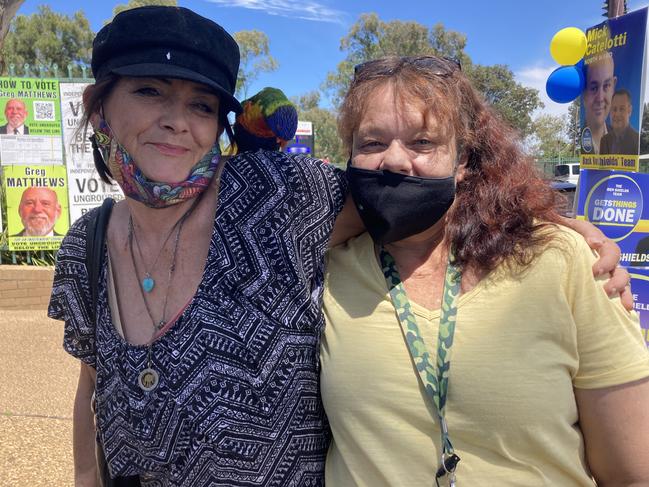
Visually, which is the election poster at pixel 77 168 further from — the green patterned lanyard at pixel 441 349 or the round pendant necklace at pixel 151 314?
the green patterned lanyard at pixel 441 349

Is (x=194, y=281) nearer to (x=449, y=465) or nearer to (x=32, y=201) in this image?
(x=449, y=465)

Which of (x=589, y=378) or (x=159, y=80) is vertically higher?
(x=159, y=80)

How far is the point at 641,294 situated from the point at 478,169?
110 inches

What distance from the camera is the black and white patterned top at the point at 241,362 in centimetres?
147

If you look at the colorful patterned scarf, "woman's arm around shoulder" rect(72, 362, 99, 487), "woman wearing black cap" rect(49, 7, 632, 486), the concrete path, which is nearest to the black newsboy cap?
"woman wearing black cap" rect(49, 7, 632, 486)

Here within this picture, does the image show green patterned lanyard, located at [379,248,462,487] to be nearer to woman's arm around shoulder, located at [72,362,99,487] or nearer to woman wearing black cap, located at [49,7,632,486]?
woman wearing black cap, located at [49,7,632,486]

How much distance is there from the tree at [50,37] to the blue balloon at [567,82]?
3153 centimetres

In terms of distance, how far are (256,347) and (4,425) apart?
334 cm

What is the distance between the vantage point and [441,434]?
1.38m

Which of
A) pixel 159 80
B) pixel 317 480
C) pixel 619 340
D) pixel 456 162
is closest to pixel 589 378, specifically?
pixel 619 340

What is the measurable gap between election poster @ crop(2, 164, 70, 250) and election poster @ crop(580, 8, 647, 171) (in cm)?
565

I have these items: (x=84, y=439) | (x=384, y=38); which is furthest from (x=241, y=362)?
(x=384, y=38)

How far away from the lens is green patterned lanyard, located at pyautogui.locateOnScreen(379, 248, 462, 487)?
1.36 metres

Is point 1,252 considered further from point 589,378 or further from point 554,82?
point 589,378
